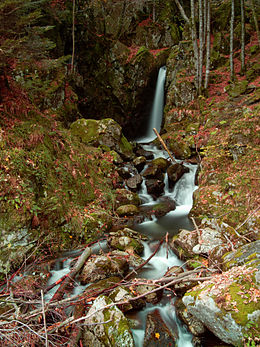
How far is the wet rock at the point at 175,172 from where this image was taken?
8438mm

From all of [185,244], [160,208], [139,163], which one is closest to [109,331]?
[185,244]

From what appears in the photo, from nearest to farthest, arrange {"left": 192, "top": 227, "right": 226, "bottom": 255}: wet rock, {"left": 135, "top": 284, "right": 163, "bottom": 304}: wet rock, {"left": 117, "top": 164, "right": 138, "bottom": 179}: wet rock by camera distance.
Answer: {"left": 135, "top": 284, "right": 163, "bottom": 304}: wet rock, {"left": 192, "top": 227, "right": 226, "bottom": 255}: wet rock, {"left": 117, "top": 164, "right": 138, "bottom": 179}: wet rock

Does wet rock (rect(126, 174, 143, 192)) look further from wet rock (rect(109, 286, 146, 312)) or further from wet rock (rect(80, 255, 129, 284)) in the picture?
wet rock (rect(109, 286, 146, 312))

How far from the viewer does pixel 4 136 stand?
15.5 feet

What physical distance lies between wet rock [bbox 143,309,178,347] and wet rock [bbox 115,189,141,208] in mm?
4131

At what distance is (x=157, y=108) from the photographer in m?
15.0

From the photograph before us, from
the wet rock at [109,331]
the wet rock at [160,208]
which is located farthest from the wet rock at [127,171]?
the wet rock at [109,331]

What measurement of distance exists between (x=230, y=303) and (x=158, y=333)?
117 cm

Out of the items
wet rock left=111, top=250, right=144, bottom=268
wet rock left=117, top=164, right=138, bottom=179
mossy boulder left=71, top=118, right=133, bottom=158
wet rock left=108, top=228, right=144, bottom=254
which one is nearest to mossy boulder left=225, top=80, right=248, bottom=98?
mossy boulder left=71, top=118, right=133, bottom=158

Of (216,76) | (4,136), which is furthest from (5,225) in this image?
(216,76)

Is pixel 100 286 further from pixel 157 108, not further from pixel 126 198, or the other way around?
pixel 157 108

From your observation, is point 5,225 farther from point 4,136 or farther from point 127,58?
point 127,58

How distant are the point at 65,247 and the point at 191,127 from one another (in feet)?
28.4

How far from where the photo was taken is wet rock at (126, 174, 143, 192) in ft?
27.0
